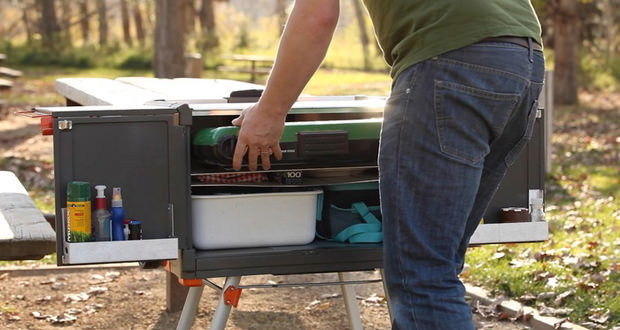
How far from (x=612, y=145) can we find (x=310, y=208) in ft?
32.7

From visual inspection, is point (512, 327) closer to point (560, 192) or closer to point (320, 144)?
point (320, 144)

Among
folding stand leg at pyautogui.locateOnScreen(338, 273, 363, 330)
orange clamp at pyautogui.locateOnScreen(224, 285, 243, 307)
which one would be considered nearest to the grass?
folding stand leg at pyautogui.locateOnScreen(338, 273, 363, 330)

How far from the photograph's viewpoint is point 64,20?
4675 centimetres

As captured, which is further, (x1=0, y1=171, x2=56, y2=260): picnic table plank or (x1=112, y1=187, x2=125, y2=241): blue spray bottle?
(x1=0, y1=171, x2=56, y2=260): picnic table plank

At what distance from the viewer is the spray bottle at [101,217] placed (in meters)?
2.92

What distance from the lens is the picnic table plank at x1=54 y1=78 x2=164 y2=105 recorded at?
3.84m

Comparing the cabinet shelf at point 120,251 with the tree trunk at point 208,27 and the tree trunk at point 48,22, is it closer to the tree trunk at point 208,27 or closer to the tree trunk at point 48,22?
the tree trunk at point 208,27

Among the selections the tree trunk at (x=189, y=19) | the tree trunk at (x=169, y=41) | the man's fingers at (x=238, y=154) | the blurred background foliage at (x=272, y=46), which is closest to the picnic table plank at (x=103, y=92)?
the man's fingers at (x=238, y=154)

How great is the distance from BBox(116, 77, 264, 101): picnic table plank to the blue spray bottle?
99 centimetres

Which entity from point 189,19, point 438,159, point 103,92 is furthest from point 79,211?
point 189,19

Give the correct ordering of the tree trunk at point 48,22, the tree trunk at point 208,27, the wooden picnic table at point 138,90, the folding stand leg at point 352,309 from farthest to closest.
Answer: the tree trunk at point 48,22
the tree trunk at point 208,27
the wooden picnic table at point 138,90
the folding stand leg at point 352,309

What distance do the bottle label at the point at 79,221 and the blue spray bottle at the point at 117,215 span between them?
7 cm

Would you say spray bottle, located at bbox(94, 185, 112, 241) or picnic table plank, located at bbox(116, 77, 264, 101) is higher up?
picnic table plank, located at bbox(116, 77, 264, 101)

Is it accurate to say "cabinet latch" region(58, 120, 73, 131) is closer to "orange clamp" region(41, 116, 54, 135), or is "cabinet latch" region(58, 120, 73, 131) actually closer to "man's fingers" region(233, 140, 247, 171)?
"orange clamp" region(41, 116, 54, 135)
